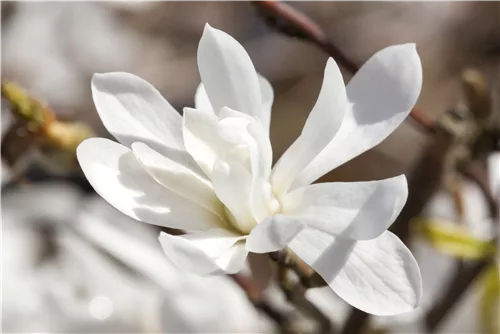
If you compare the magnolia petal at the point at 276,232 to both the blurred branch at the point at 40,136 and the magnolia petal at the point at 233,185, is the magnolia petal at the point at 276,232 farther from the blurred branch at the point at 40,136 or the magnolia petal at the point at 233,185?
the blurred branch at the point at 40,136

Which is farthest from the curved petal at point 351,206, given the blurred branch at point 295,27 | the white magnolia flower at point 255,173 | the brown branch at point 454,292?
the brown branch at point 454,292

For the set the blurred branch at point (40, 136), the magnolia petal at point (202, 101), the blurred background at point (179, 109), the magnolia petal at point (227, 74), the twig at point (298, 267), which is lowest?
the blurred background at point (179, 109)

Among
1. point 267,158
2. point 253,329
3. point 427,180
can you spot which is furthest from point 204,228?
point 253,329

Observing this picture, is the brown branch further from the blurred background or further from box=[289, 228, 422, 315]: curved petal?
box=[289, 228, 422, 315]: curved petal

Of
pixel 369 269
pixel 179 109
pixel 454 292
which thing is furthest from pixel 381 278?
pixel 179 109

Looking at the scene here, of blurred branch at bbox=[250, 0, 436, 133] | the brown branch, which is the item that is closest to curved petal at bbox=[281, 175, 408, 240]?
blurred branch at bbox=[250, 0, 436, 133]
